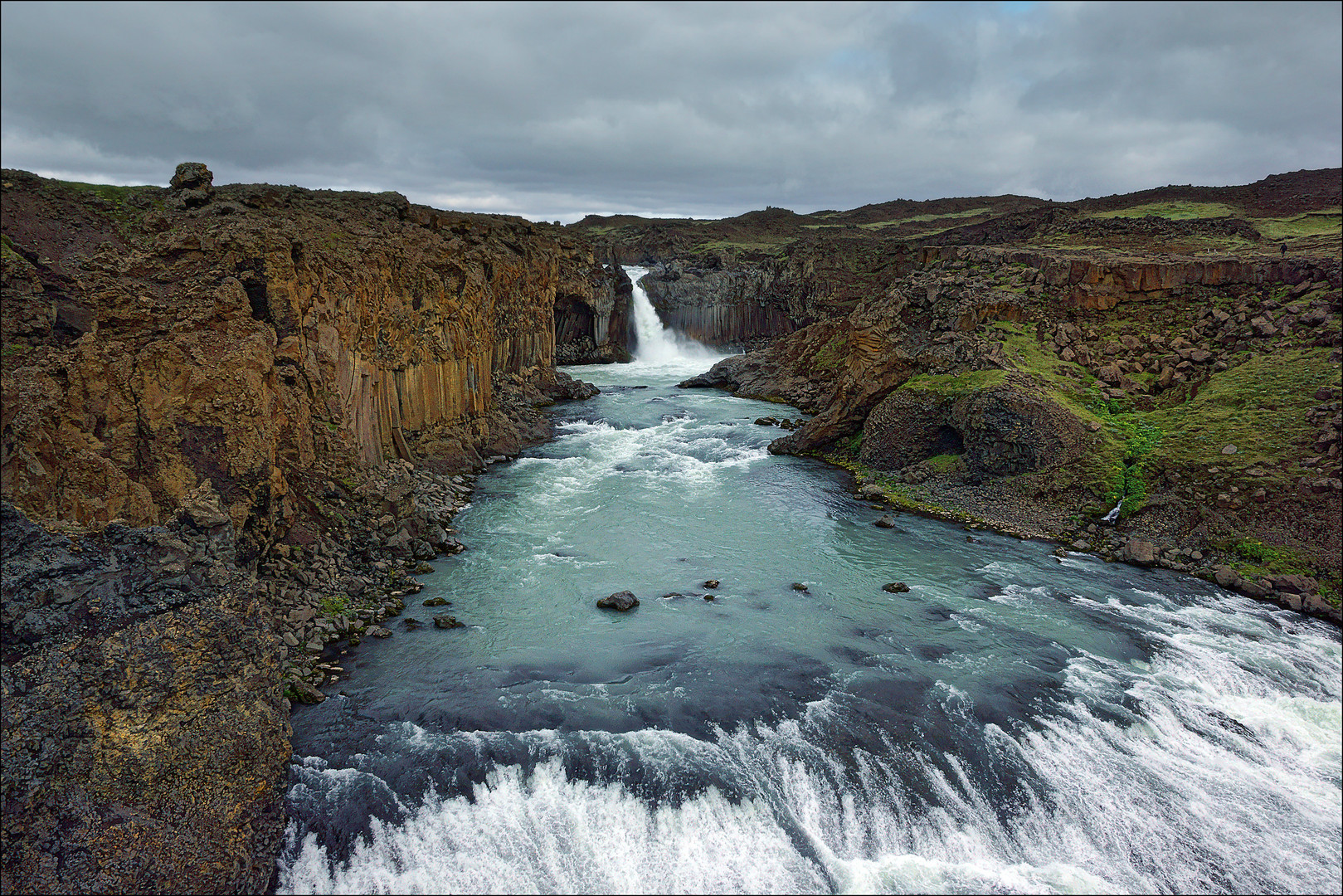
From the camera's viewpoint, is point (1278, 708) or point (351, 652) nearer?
point (1278, 708)

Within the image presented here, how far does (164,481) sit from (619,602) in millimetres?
9559

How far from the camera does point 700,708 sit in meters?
13.3

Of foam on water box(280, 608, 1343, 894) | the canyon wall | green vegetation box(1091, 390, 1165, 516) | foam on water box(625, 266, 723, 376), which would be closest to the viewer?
foam on water box(280, 608, 1343, 894)

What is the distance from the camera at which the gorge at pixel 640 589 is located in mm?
10070

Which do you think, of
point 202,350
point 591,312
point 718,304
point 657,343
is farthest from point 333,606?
point 718,304

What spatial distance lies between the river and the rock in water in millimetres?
235

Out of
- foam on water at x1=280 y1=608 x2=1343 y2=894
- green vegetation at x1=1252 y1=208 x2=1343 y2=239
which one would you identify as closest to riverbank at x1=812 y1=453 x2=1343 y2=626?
foam on water at x1=280 y1=608 x2=1343 y2=894

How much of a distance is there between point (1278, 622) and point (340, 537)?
73.4ft

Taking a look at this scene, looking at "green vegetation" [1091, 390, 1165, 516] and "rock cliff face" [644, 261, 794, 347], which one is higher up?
"rock cliff face" [644, 261, 794, 347]

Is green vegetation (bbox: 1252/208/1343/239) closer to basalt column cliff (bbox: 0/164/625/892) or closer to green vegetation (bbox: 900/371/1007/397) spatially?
green vegetation (bbox: 900/371/1007/397)

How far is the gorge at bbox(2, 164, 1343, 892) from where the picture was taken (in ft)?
33.0

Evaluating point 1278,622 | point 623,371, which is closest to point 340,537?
point 1278,622

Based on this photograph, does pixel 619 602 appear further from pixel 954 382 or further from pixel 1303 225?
pixel 1303 225

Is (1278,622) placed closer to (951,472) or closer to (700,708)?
(951,472)
